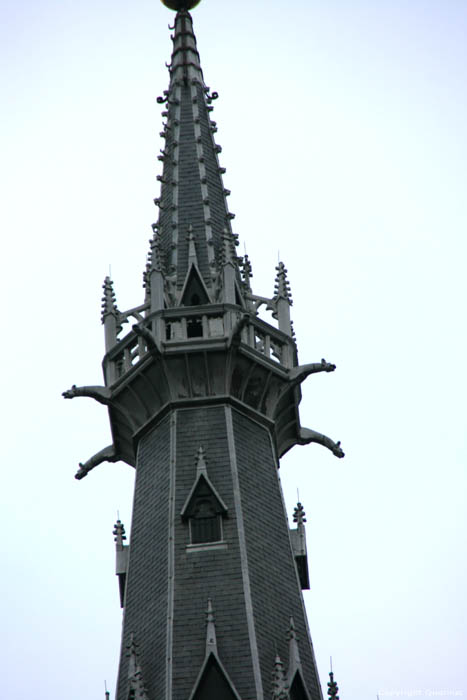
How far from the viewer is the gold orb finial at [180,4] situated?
2884 inches

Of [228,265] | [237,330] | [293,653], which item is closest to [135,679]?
[293,653]

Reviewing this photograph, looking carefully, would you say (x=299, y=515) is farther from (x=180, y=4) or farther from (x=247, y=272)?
(x=180, y=4)

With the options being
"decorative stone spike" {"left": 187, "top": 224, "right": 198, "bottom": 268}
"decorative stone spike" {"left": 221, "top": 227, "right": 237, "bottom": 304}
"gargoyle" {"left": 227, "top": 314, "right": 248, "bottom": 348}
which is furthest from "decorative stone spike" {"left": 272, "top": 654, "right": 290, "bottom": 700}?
"decorative stone spike" {"left": 187, "top": 224, "right": 198, "bottom": 268}

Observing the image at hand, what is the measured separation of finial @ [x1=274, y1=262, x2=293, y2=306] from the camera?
205ft

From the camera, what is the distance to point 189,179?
65.7 m

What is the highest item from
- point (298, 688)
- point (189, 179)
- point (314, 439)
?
point (189, 179)

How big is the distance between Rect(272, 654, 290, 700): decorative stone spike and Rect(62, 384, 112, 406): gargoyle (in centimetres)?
1117

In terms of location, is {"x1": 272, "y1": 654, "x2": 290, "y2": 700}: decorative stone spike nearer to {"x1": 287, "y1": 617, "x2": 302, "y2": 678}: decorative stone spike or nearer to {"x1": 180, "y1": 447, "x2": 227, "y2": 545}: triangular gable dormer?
{"x1": 287, "y1": 617, "x2": 302, "y2": 678}: decorative stone spike

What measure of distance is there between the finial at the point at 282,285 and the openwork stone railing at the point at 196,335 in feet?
6.85

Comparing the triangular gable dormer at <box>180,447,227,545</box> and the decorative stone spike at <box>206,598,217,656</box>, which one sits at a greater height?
the triangular gable dormer at <box>180,447,227,545</box>

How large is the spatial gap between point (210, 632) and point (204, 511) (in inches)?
177

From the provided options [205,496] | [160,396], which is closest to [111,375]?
[160,396]

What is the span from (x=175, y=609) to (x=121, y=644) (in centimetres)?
200

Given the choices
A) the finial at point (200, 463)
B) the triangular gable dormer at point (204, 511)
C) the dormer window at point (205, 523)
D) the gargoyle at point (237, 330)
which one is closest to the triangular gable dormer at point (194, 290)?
the gargoyle at point (237, 330)
